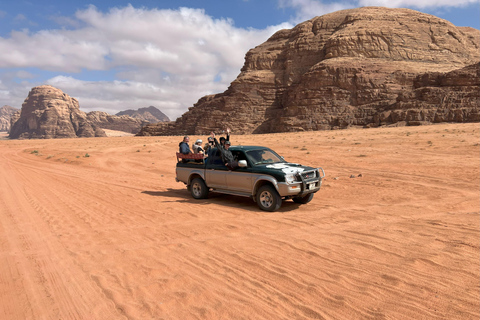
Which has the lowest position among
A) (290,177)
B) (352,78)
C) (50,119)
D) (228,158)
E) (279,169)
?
(290,177)

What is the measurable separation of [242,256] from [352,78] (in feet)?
227

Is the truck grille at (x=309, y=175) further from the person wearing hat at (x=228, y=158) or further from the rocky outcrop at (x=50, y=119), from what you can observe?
the rocky outcrop at (x=50, y=119)

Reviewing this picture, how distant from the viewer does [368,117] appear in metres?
62.0

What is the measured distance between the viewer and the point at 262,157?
9555mm

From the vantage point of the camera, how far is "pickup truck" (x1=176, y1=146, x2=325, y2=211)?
8.34 metres

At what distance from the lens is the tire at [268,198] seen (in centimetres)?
837

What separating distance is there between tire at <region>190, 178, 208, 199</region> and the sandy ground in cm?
30

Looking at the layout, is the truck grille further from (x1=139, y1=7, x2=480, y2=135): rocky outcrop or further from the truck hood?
(x1=139, y1=7, x2=480, y2=135): rocky outcrop

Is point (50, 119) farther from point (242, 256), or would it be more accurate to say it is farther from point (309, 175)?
point (242, 256)

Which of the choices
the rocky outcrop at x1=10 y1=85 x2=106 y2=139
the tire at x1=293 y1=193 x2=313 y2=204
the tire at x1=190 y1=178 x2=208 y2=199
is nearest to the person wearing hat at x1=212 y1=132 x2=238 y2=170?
the tire at x1=190 y1=178 x2=208 y2=199

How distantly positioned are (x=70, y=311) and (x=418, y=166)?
606 inches

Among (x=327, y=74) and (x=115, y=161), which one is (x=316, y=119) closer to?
(x=327, y=74)

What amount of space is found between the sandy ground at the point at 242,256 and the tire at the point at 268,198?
300 millimetres

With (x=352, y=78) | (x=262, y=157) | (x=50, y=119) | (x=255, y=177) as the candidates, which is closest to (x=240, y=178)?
(x=255, y=177)
